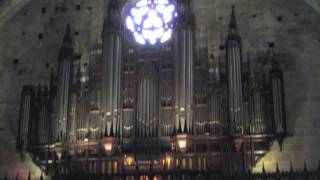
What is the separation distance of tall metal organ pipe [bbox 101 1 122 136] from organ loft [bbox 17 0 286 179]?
0.04m

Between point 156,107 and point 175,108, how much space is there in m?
0.74

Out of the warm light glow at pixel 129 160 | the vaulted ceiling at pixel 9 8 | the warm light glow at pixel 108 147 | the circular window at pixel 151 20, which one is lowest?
the warm light glow at pixel 129 160

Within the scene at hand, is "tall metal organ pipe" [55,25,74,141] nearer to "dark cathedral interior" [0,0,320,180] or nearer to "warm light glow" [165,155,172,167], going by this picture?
"dark cathedral interior" [0,0,320,180]

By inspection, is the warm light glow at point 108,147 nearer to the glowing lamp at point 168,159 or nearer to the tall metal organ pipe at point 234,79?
the glowing lamp at point 168,159

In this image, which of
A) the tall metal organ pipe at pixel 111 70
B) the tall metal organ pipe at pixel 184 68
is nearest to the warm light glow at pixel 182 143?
the tall metal organ pipe at pixel 184 68

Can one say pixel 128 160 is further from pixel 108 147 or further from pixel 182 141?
pixel 182 141

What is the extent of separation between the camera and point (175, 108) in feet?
70.3

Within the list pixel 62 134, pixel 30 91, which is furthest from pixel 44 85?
pixel 62 134

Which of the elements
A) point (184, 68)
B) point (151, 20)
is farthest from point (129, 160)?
point (151, 20)

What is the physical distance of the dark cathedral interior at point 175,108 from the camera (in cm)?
2092

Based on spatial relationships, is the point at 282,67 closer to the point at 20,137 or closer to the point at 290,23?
the point at 290,23

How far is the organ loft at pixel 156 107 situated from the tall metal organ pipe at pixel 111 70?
0.12 feet

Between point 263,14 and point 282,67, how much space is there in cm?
226

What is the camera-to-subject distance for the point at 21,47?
2580cm
